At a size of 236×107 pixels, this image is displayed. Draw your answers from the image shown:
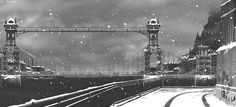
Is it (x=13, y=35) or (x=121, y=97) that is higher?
(x=13, y=35)

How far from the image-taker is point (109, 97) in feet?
65.1

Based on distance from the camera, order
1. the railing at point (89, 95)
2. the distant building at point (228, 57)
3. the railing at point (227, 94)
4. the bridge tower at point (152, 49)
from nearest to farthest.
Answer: the railing at point (89, 95)
the railing at point (227, 94)
the distant building at point (228, 57)
the bridge tower at point (152, 49)

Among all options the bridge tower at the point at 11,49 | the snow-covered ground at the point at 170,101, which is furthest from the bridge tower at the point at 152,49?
the snow-covered ground at the point at 170,101

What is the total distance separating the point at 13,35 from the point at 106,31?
118 ft

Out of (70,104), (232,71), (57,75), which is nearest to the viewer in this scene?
(70,104)

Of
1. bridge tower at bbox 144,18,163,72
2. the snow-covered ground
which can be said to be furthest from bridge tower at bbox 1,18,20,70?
the snow-covered ground

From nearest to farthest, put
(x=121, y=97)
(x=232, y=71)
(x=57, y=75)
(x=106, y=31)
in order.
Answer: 1. (x=232, y=71)
2. (x=121, y=97)
3. (x=57, y=75)
4. (x=106, y=31)

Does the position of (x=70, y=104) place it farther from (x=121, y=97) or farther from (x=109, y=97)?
(x=121, y=97)

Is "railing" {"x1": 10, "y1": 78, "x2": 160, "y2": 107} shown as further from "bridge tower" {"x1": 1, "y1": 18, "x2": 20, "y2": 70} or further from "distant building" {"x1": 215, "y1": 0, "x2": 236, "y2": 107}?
"bridge tower" {"x1": 1, "y1": 18, "x2": 20, "y2": 70}

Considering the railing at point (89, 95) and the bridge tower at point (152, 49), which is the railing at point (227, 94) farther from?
the bridge tower at point (152, 49)

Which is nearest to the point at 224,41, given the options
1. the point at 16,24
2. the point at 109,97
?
the point at 109,97

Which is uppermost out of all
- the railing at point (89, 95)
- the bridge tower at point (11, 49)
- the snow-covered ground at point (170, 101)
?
the bridge tower at point (11, 49)

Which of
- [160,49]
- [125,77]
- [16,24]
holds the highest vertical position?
[16,24]

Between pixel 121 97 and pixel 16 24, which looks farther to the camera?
pixel 16 24
